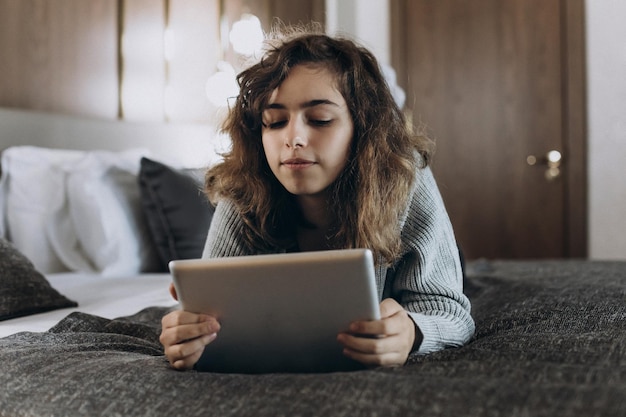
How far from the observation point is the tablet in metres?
0.89

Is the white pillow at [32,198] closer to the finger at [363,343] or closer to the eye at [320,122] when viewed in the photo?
the eye at [320,122]

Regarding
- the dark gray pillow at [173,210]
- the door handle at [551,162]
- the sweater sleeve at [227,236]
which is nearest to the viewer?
the sweater sleeve at [227,236]

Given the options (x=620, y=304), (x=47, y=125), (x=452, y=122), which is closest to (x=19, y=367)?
(x=620, y=304)

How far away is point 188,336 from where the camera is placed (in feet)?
3.23

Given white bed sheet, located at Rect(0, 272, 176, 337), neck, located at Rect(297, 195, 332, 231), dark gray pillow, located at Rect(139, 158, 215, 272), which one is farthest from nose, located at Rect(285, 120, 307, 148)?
dark gray pillow, located at Rect(139, 158, 215, 272)

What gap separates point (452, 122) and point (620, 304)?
2.93 m

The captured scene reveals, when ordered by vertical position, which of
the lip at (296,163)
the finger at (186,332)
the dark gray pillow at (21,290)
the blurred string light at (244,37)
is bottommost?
the dark gray pillow at (21,290)

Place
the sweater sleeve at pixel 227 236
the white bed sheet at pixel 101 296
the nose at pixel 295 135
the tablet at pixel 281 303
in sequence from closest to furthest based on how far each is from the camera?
the tablet at pixel 281 303 < the nose at pixel 295 135 < the sweater sleeve at pixel 227 236 < the white bed sheet at pixel 101 296

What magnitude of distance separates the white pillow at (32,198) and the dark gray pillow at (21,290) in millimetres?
542

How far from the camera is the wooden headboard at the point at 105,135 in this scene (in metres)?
2.35

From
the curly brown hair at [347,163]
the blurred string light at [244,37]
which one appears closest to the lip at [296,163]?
the curly brown hair at [347,163]

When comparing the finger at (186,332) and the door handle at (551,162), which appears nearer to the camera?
the finger at (186,332)

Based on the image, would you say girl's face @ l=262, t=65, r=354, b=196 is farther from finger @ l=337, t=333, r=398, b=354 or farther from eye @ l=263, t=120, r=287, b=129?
finger @ l=337, t=333, r=398, b=354

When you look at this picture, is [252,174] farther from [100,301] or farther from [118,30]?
[118,30]
